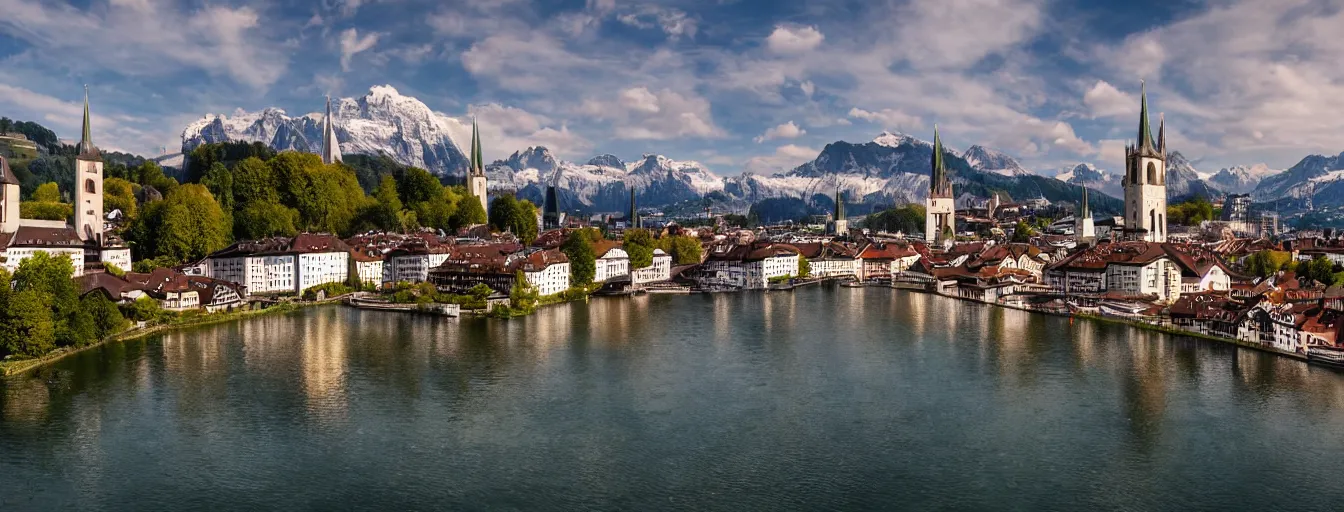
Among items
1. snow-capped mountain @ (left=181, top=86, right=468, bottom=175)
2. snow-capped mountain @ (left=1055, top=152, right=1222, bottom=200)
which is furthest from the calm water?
snow-capped mountain @ (left=1055, top=152, right=1222, bottom=200)

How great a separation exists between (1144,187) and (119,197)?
43.0 m

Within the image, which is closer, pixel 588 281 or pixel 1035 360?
pixel 1035 360

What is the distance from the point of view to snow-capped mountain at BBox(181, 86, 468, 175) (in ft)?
283

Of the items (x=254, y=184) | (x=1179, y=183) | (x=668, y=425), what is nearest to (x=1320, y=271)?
(x=668, y=425)

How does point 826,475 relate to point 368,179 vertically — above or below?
below

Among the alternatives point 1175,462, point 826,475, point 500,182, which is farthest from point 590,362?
point 500,182

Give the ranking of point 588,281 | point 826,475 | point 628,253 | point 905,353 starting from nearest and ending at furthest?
point 826,475 → point 905,353 → point 588,281 → point 628,253

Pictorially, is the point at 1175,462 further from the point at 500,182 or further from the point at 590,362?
the point at 500,182

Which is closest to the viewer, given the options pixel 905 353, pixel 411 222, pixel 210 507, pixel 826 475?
pixel 210 507

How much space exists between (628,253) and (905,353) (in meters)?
19.0

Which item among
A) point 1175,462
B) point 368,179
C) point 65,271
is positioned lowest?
point 1175,462

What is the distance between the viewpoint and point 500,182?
13262 cm

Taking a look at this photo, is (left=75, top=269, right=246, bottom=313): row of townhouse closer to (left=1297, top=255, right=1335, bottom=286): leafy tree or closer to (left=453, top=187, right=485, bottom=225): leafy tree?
(left=453, top=187, right=485, bottom=225): leafy tree

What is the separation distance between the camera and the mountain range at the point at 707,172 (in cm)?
9000
